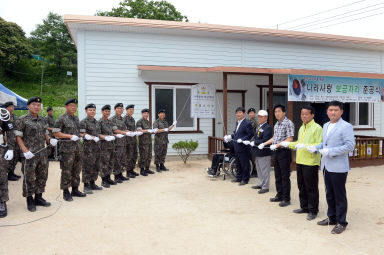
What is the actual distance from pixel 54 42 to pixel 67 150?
Answer: 34650mm

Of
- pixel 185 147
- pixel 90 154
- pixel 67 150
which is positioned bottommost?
pixel 185 147

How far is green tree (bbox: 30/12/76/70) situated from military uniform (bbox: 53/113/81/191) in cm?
3252

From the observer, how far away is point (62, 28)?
37.0 meters

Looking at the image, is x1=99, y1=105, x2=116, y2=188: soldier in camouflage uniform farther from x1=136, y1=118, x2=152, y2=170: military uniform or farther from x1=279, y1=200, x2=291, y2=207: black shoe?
x1=279, y1=200, x2=291, y2=207: black shoe

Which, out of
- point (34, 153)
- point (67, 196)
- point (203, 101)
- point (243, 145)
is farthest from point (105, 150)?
point (203, 101)

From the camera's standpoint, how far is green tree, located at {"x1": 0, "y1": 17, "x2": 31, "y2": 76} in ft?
99.8

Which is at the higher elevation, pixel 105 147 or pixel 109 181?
pixel 105 147

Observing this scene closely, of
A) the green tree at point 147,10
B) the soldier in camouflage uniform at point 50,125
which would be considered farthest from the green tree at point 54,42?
the soldier in camouflage uniform at point 50,125

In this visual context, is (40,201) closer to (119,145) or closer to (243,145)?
(119,145)

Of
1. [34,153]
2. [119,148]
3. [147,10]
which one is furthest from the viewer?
[147,10]

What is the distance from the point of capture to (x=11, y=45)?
100 feet

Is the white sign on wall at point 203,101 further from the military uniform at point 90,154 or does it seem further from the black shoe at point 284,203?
the black shoe at point 284,203

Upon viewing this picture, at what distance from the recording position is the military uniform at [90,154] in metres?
6.18

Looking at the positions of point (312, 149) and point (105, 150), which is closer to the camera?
point (312, 149)
